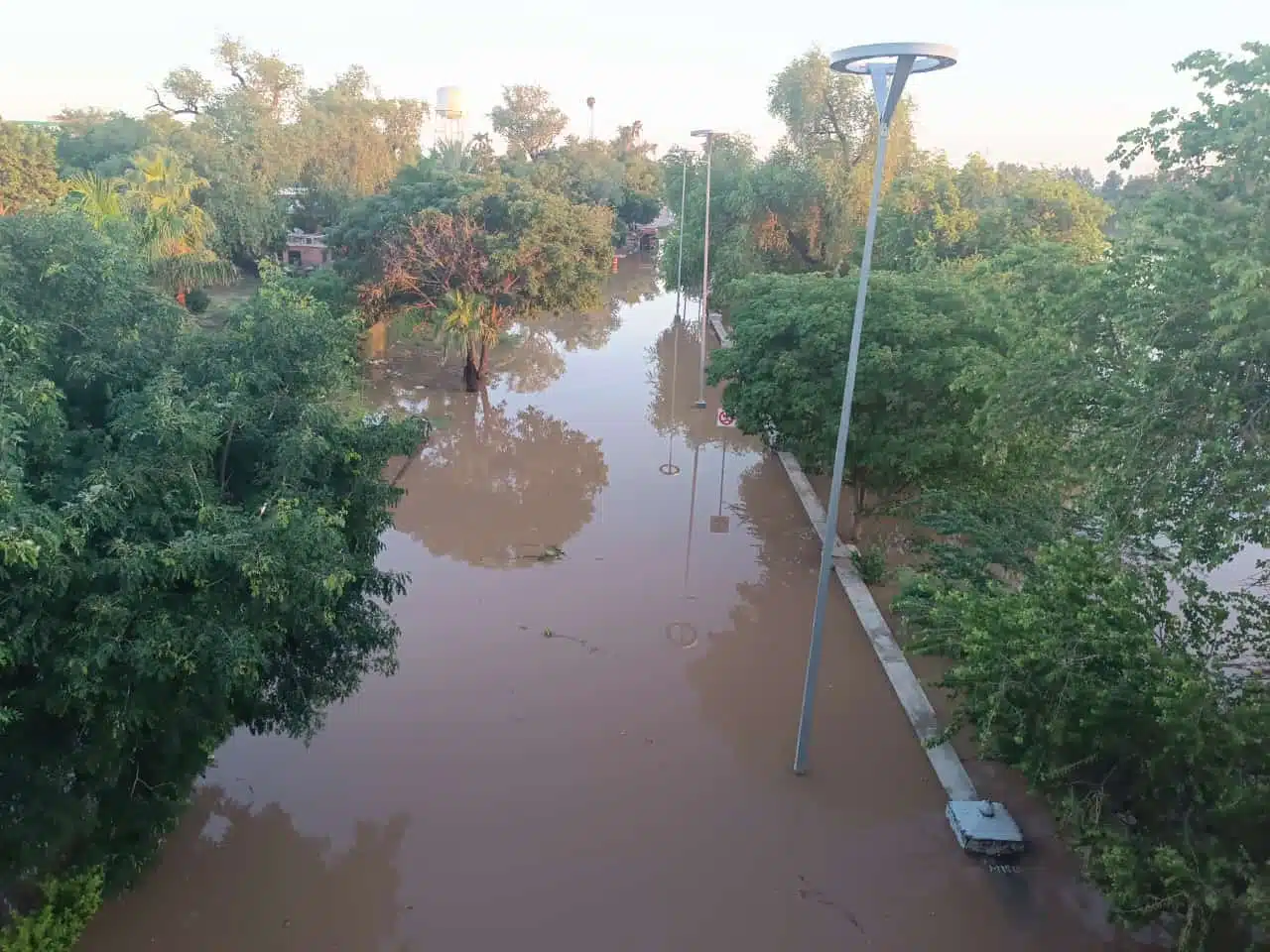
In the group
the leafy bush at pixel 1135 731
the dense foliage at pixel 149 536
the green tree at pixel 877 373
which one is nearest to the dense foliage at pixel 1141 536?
the leafy bush at pixel 1135 731

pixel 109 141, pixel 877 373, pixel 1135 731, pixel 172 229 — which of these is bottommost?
pixel 1135 731

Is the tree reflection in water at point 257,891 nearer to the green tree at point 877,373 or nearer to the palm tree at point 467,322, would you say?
the green tree at point 877,373

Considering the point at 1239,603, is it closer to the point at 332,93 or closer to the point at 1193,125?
the point at 1193,125

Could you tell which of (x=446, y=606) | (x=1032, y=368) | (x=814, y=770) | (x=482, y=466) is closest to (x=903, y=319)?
(x=1032, y=368)

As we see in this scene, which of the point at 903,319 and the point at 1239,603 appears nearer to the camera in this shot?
the point at 1239,603

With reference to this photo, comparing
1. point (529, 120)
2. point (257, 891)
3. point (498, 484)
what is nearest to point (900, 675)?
point (257, 891)

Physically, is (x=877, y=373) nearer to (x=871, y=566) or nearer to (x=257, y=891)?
(x=871, y=566)
